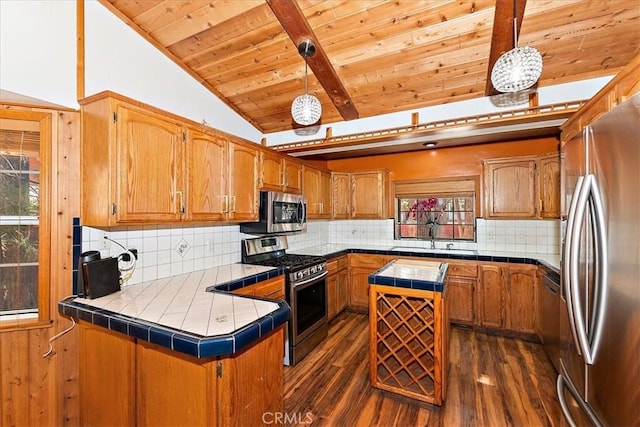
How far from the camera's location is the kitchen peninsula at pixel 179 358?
1.26 meters

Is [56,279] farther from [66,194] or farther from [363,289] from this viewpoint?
[363,289]

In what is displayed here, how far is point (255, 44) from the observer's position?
2451mm

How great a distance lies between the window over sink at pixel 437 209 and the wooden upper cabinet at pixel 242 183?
2.38m

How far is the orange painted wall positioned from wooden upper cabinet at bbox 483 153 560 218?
0.96 ft

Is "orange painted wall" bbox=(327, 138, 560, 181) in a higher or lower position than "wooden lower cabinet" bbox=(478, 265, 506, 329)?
higher

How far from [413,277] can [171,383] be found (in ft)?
5.43

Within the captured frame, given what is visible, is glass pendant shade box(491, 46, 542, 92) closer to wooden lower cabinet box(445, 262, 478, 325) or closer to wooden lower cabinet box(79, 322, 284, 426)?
wooden lower cabinet box(79, 322, 284, 426)

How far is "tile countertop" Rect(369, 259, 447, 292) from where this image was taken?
2.01m

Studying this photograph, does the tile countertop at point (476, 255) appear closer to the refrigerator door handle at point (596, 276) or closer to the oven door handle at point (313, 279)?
the oven door handle at point (313, 279)

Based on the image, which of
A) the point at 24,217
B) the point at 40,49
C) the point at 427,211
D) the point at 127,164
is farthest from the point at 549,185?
the point at 24,217

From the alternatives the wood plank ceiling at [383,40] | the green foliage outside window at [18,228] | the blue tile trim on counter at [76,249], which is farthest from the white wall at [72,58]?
the blue tile trim on counter at [76,249]

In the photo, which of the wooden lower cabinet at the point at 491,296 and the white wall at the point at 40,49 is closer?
the white wall at the point at 40,49

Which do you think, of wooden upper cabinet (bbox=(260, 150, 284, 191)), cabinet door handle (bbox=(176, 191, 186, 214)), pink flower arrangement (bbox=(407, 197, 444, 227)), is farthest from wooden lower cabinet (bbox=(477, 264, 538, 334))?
cabinet door handle (bbox=(176, 191, 186, 214))

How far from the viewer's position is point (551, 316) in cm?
256
